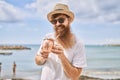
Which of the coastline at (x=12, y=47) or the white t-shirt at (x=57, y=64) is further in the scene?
the coastline at (x=12, y=47)

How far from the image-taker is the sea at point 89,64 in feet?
12.5

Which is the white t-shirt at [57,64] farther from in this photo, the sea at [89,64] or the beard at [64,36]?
the sea at [89,64]

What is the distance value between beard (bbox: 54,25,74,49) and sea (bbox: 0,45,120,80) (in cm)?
220

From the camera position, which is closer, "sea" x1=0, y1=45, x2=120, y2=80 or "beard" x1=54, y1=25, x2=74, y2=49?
"beard" x1=54, y1=25, x2=74, y2=49

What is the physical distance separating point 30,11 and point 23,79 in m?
0.99

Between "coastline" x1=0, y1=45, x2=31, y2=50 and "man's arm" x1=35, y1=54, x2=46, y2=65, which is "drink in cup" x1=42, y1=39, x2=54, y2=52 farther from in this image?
"coastline" x1=0, y1=45, x2=31, y2=50

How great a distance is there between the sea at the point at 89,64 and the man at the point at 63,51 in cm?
220

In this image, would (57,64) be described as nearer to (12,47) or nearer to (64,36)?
(64,36)

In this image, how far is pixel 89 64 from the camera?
4.20 m

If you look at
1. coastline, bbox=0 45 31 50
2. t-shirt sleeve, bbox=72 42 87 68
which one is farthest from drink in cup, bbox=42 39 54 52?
coastline, bbox=0 45 31 50

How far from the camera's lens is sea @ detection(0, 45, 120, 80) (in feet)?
12.5

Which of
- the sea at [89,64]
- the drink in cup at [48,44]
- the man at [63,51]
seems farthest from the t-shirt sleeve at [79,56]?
the sea at [89,64]

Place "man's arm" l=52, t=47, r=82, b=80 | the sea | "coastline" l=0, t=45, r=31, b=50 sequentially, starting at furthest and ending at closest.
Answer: the sea
"coastline" l=0, t=45, r=31, b=50
"man's arm" l=52, t=47, r=82, b=80

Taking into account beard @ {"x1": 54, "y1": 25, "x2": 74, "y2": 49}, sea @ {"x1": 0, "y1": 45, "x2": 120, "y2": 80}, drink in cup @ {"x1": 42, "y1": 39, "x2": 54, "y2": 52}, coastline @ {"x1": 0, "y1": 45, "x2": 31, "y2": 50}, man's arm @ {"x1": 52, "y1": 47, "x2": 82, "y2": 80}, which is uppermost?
beard @ {"x1": 54, "y1": 25, "x2": 74, "y2": 49}
